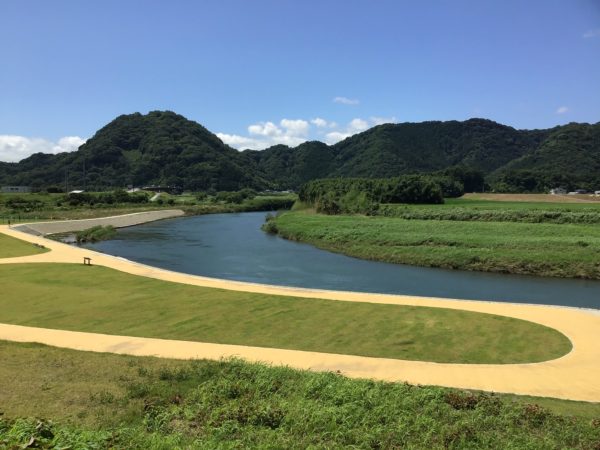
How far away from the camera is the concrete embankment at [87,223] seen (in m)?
46.1

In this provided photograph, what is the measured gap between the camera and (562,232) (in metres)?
36.9

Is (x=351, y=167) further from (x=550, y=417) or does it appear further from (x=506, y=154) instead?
(x=550, y=417)

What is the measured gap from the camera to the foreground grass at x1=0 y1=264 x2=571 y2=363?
12008 mm

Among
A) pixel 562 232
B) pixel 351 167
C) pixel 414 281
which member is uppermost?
pixel 351 167

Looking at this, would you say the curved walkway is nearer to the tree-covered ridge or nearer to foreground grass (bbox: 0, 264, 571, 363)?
foreground grass (bbox: 0, 264, 571, 363)

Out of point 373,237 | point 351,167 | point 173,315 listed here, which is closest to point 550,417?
point 173,315

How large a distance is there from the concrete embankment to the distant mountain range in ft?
215

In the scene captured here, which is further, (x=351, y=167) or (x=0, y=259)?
(x=351, y=167)

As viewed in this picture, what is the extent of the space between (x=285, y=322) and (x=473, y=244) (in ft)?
80.4

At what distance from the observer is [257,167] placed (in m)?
200

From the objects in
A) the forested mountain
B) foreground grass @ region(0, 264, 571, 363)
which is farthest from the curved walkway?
the forested mountain

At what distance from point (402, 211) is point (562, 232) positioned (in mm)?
22510

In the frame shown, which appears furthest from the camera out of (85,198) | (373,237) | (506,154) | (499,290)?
(506,154)

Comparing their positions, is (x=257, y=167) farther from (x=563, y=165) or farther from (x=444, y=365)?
(x=444, y=365)
